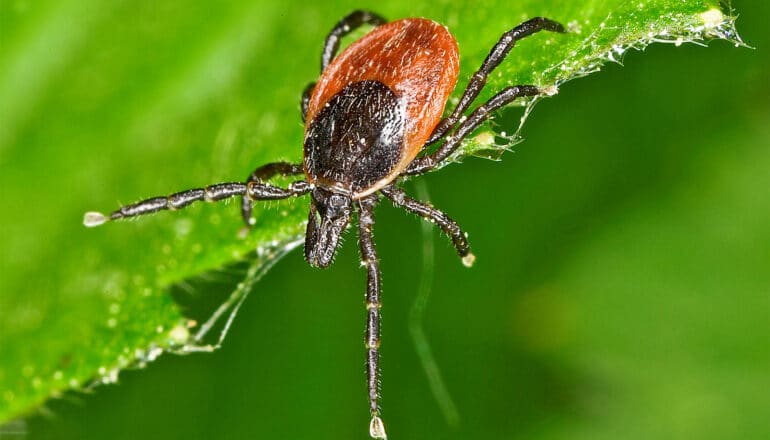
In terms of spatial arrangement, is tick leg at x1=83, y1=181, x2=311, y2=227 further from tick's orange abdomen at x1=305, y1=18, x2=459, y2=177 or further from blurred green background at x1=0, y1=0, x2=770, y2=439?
tick's orange abdomen at x1=305, y1=18, x2=459, y2=177

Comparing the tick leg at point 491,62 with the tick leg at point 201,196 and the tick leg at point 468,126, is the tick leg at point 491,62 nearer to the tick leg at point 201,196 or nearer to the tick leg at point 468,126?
the tick leg at point 468,126

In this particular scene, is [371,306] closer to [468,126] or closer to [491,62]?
[468,126]

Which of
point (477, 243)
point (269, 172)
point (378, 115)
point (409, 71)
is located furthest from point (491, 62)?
point (477, 243)

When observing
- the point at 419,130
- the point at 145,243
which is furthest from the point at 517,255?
the point at 145,243

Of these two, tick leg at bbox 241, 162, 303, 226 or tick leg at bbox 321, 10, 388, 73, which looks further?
tick leg at bbox 321, 10, 388, 73

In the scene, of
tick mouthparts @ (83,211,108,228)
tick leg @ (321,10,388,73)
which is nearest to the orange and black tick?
tick mouthparts @ (83,211,108,228)

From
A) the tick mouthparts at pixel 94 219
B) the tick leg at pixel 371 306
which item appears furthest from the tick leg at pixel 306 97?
the tick mouthparts at pixel 94 219

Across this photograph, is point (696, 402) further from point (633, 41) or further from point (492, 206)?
point (633, 41)
